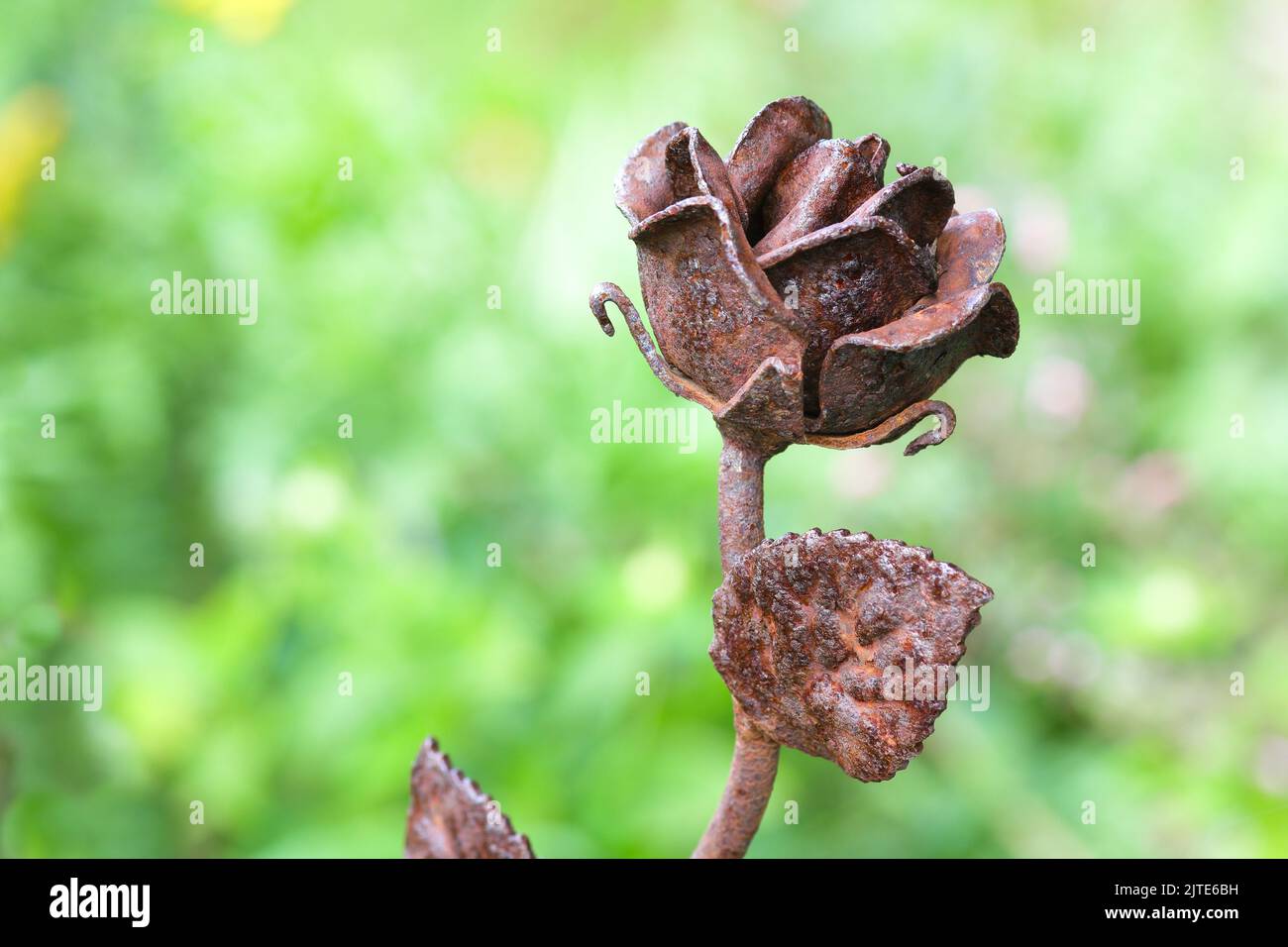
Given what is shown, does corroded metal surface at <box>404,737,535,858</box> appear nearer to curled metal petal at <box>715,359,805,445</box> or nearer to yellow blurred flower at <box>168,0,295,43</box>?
curled metal petal at <box>715,359,805,445</box>

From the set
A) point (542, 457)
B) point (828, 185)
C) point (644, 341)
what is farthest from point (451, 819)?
point (542, 457)

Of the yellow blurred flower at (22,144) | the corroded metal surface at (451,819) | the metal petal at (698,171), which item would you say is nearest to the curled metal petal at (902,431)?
the metal petal at (698,171)

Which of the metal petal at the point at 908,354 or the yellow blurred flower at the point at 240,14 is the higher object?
the yellow blurred flower at the point at 240,14

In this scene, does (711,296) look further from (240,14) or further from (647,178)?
(240,14)

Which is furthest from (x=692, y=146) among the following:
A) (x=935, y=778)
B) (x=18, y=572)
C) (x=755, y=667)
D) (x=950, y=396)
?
(x=950, y=396)

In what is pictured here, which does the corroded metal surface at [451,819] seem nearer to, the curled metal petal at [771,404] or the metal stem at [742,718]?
the metal stem at [742,718]

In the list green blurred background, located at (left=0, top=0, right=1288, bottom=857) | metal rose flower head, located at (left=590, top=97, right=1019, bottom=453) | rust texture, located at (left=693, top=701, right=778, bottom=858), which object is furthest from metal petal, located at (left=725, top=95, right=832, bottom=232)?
green blurred background, located at (left=0, top=0, right=1288, bottom=857)
